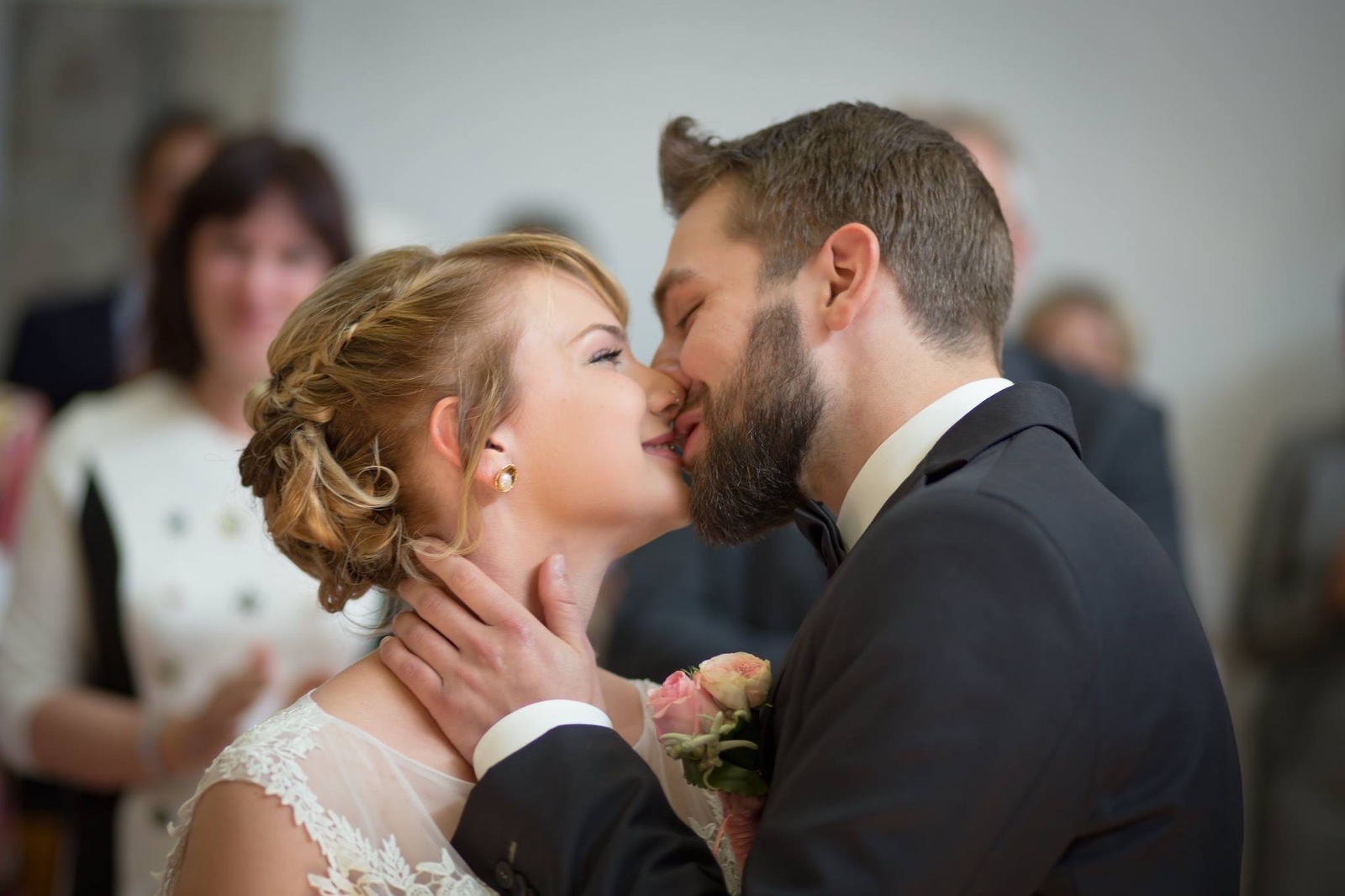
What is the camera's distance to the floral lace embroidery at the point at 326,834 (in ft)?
5.12

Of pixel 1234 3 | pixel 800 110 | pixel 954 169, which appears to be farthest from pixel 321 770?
pixel 1234 3

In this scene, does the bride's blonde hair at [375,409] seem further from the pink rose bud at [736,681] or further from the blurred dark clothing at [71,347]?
the blurred dark clothing at [71,347]

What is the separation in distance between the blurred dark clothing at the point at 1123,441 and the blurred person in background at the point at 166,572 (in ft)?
5.47

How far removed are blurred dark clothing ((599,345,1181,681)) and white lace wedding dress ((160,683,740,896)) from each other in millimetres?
1166

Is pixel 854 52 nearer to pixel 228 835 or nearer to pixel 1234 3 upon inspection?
pixel 1234 3

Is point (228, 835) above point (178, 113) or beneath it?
beneath

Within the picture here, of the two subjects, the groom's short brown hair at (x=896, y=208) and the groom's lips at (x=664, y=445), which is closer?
the groom's short brown hair at (x=896, y=208)

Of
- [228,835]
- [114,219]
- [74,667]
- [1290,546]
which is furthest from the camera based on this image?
[114,219]

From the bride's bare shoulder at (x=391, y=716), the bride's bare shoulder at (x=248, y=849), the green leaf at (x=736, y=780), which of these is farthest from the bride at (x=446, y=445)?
the green leaf at (x=736, y=780)

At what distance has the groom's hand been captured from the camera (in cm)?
166

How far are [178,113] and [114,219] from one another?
457mm

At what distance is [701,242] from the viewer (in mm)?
1908

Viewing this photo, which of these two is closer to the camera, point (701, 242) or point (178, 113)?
point (701, 242)

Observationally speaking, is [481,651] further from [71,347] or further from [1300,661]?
[1300,661]
